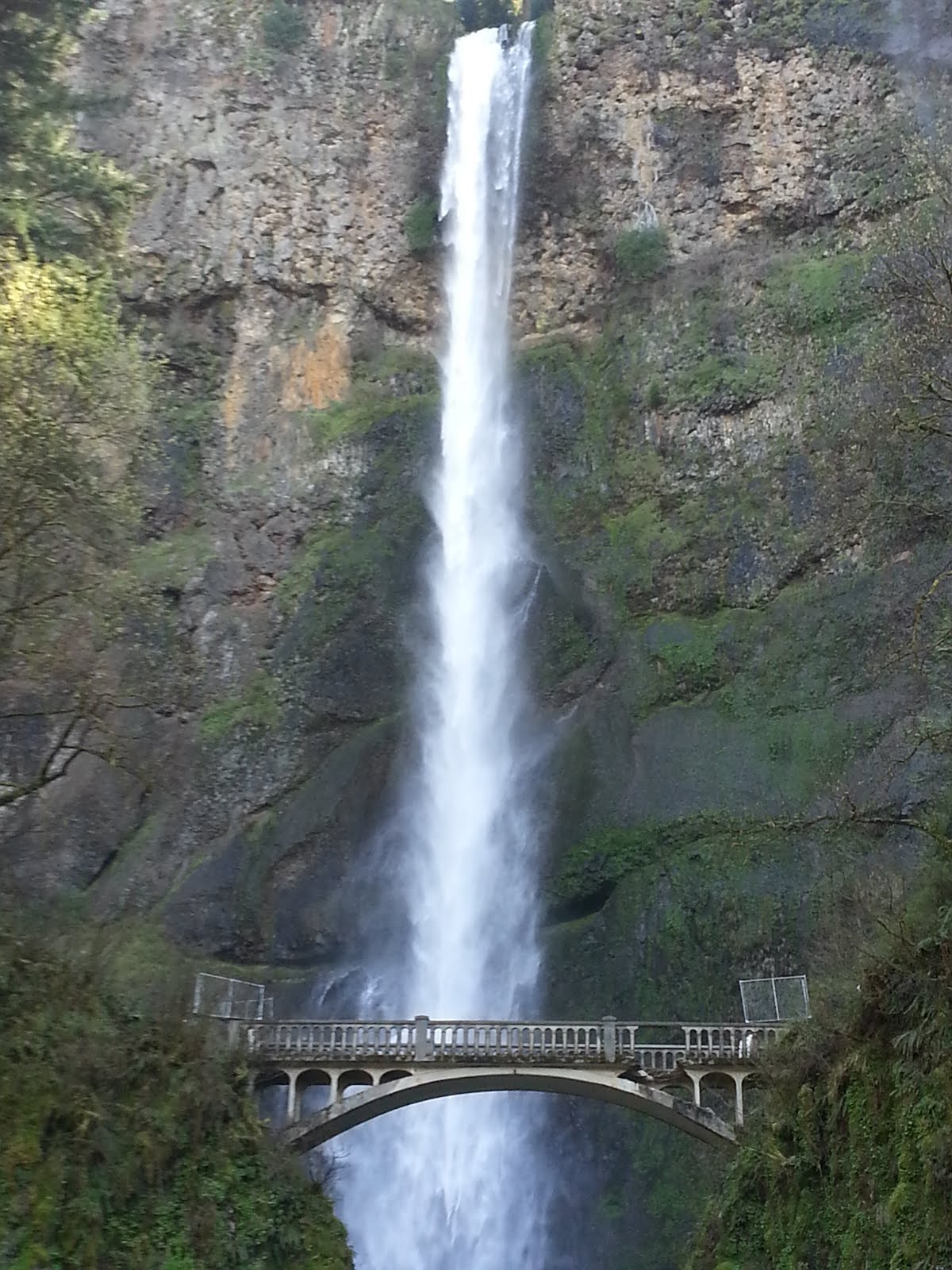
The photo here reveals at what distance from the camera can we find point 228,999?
70.0 feet

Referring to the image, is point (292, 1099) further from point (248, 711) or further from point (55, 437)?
point (248, 711)

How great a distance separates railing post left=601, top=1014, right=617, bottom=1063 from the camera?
19781mm

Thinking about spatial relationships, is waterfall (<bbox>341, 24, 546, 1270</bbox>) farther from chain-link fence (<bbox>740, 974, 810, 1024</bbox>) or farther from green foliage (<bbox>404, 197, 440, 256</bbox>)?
chain-link fence (<bbox>740, 974, 810, 1024</bbox>)

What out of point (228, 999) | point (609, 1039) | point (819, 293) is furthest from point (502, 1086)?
point (819, 293)

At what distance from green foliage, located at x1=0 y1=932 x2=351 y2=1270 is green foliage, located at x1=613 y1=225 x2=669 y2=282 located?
86.5ft

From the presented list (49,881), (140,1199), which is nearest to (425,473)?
(49,881)

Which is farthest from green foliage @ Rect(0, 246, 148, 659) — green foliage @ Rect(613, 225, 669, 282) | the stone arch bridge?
green foliage @ Rect(613, 225, 669, 282)

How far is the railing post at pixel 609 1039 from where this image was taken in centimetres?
1978

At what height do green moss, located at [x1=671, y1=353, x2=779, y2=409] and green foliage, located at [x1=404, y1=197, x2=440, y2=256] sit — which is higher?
green foliage, located at [x1=404, y1=197, x2=440, y2=256]

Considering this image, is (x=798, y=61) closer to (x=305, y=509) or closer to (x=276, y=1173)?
(x=305, y=509)

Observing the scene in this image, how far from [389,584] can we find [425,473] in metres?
4.31

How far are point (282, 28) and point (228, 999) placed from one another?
34.9 m

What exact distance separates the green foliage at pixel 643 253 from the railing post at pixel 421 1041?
24291 mm

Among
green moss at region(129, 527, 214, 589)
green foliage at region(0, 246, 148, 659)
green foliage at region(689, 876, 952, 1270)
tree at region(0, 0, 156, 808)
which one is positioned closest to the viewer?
green foliage at region(689, 876, 952, 1270)
